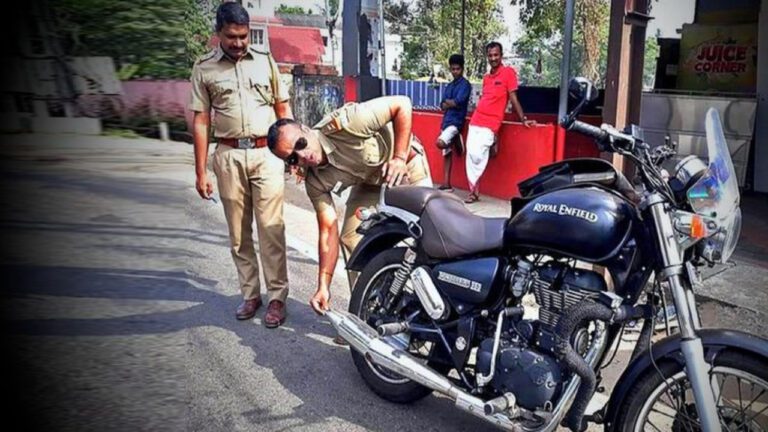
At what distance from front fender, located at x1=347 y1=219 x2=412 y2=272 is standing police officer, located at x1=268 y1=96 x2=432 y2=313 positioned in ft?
0.74

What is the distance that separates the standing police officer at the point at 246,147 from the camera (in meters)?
3.55

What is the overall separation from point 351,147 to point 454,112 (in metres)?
4.31

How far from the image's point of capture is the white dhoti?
6789mm

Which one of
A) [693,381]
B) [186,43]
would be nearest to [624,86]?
[693,381]

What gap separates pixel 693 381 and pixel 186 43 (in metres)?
1.84

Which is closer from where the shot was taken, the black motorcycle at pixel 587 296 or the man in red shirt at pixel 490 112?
the black motorcycle at pixel 587 296

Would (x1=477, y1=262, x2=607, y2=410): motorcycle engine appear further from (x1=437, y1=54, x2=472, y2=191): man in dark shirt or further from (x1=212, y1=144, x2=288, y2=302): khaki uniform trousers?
(x1=437, y1=54, x2=472, y2=191): man in dark shirt

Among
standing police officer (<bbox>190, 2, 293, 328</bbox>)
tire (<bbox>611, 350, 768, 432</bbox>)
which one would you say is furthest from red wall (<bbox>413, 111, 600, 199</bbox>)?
tire (<bbox>611, 350, 768, 432</bbox>)

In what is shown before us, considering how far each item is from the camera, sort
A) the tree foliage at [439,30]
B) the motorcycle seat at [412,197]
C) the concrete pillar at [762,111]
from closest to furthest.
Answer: the motorcycle seat at [412,197], the concrete pillar at [762,111], the tree foliage at [439,30]

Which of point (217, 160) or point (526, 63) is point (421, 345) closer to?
point (217, 160)

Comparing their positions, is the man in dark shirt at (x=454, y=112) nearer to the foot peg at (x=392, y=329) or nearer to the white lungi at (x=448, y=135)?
the white lungi at (x=448, y=135)

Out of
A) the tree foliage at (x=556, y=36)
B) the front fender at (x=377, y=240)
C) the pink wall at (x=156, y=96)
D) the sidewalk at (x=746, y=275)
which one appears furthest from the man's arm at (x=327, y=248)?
the tree foliage at (x=556, y=36)

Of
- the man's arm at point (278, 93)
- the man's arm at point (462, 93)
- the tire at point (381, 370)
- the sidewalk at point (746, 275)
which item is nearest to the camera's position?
the tire at point (381, 370)

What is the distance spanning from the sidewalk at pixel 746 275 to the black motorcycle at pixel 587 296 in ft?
4.11
